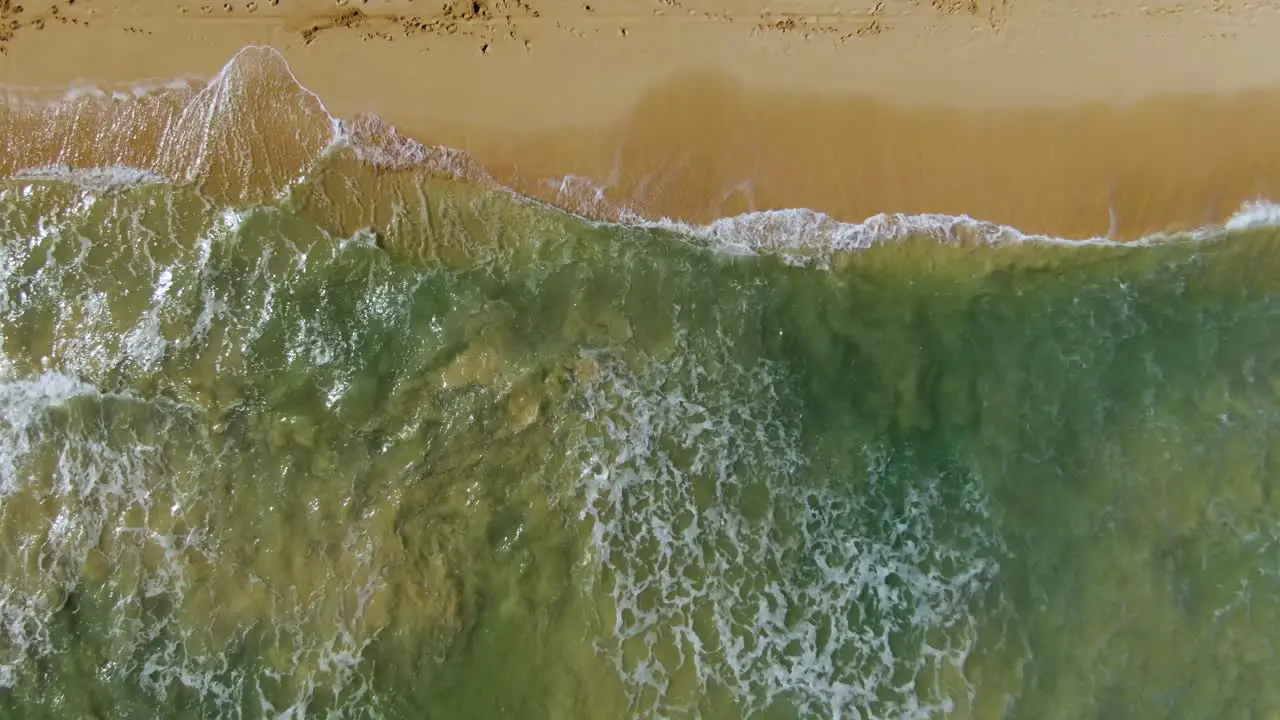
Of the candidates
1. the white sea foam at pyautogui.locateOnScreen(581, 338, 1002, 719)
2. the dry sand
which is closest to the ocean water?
the white sea foam at pyautogui.locateOnScreen(581, 338, 1002, 719)

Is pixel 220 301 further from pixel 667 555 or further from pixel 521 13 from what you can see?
pixel 667 555

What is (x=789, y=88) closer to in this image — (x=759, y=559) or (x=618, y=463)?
(x=618, y=463)

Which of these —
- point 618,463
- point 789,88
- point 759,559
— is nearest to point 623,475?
point 618,463

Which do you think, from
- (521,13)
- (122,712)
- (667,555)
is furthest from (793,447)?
(122,712)

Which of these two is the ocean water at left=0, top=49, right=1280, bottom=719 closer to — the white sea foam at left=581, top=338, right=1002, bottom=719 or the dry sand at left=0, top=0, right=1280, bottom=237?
the white sea foam at left=581, top=338, right=1002, bottom=719

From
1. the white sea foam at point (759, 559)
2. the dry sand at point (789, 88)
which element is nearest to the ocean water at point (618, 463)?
the white sea foam at point (759, 559)

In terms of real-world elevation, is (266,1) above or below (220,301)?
above

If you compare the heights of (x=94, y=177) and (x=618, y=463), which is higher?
(x=94, y=177)
